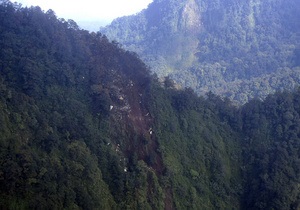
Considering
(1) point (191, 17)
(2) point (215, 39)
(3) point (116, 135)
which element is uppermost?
Result: (1) point (191, 17)

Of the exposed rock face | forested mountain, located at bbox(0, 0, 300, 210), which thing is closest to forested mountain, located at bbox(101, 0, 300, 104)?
the exposed rock face

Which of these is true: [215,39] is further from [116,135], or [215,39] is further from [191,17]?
[116,135]

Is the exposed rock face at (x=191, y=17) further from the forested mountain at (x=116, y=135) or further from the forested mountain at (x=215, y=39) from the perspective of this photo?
the forested mountain at (x=116, y=135)

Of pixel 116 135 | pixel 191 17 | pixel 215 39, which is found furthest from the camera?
pixel 191 17

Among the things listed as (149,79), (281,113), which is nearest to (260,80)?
(281,113)

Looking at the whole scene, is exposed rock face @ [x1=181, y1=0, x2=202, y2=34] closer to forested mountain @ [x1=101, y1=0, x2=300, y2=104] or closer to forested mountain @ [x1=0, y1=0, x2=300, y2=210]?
forested mountain @ [x1=101, y1=0, x2=300, y2=104]

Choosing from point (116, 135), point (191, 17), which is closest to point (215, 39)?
point (191, 17)

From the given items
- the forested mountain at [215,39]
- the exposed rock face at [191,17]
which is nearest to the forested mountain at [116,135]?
the forested mountain at [215,39]
